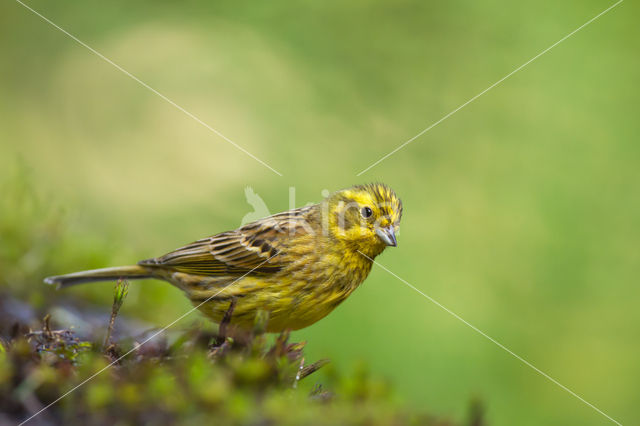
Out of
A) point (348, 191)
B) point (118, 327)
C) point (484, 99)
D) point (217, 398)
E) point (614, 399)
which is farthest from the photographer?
point (484, 99)

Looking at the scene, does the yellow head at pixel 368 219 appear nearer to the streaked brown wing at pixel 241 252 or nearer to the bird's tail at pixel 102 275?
the streaked brown wing at pixel 241 252

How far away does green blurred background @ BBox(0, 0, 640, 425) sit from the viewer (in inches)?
194

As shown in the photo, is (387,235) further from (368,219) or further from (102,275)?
(102,275)

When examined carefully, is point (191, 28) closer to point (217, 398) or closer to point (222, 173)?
point (222, 173)

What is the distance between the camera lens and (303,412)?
1.57m

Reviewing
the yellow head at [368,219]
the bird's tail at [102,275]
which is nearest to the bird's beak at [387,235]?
the yellow head at [368,219]

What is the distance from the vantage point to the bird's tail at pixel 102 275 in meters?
3.68

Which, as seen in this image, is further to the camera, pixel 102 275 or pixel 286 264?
pixel 102 275

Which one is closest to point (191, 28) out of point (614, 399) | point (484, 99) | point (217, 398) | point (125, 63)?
point (125, 63)

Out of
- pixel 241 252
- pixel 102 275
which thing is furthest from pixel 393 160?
pixel 102 275

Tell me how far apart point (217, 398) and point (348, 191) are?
8.96 feet

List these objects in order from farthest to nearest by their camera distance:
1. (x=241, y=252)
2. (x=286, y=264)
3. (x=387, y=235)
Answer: (x=241, y=252) < (x=387, y=235) < (x=286, y=264)

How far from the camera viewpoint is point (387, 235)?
12.4ft

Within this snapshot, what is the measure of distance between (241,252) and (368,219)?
0.83 metres
